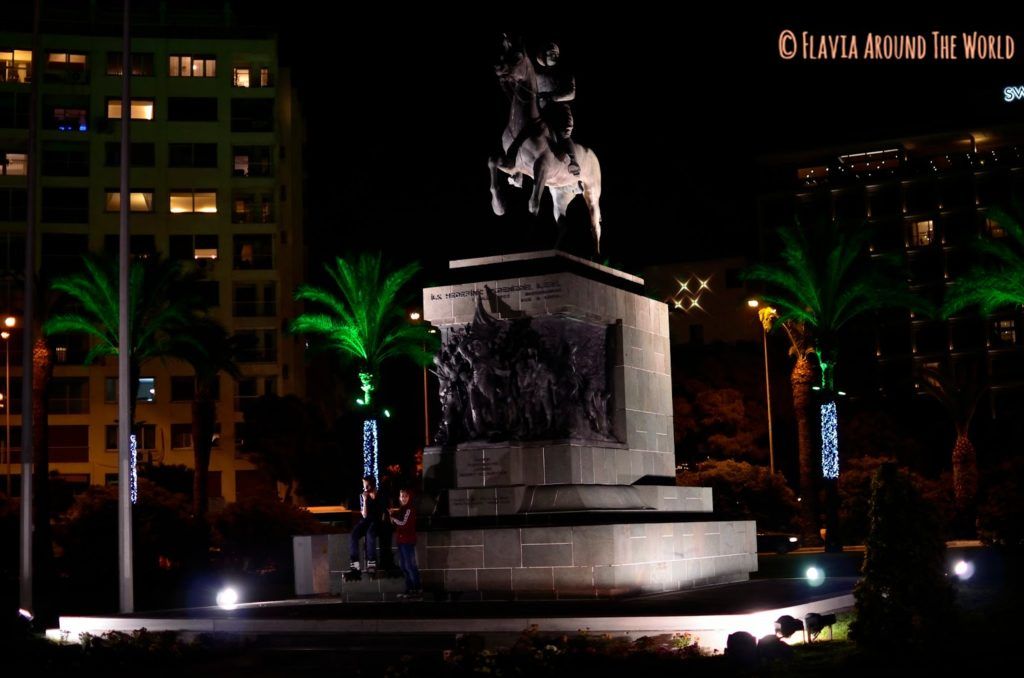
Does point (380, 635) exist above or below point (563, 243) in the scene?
below

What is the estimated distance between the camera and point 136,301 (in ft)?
158

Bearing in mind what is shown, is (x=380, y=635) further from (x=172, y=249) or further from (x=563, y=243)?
(x=172, y=249)

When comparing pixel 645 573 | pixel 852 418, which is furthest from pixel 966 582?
pixel 852 418

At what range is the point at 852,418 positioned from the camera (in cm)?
7444

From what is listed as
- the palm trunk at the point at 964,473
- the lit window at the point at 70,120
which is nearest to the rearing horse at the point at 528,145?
the palm trunk at the point at 964,473

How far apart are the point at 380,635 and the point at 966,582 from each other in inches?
445

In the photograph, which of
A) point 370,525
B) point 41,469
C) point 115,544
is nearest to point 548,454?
point 370,525

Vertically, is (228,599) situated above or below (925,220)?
below

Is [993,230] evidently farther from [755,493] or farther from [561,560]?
[561,560]

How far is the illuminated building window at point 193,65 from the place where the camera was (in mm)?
88875

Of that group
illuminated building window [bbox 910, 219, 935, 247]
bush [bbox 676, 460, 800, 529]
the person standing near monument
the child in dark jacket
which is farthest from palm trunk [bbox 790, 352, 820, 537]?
illuminated building window [bbox 910, 219, 935, 247]

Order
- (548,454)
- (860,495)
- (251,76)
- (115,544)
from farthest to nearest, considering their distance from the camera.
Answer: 1. (251,76)
2. (860,495)
3. (115,544)
4. (548,454)

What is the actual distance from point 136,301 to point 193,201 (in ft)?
137

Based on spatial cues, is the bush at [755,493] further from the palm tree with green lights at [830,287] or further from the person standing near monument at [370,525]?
the person standing near monument at [370,525]
